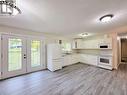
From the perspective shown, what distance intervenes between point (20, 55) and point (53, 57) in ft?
5.60

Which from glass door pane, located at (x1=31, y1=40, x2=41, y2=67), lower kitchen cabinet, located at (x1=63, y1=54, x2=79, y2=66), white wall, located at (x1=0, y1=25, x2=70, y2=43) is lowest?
lower kitchen cabinet, located at (x1=63, y1=54, x2=79, y2=66)

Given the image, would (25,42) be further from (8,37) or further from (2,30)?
(2,30)

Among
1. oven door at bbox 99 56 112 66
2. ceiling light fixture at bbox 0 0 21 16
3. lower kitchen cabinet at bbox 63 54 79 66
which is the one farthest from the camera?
lower kitchen cabinet at bbox 63 54 79 66

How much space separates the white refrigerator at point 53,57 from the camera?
4.98m

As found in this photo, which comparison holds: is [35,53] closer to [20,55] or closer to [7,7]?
[20,55]

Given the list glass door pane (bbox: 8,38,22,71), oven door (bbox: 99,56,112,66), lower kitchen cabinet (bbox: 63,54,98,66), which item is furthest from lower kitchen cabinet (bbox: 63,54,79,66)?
glass door pane (bbox: 8,38,22,71)

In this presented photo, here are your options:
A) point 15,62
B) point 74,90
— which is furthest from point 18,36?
point 74,90

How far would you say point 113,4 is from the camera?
255 cm

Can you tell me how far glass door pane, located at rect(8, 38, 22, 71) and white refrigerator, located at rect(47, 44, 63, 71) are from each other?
1570 mm

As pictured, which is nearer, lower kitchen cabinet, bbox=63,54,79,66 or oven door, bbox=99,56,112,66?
oven door, bbox=99,56,112,66

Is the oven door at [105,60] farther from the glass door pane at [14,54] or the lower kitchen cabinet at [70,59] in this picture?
the glass door pane at [14,54]

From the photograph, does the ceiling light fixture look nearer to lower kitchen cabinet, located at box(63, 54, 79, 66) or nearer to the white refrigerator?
the white refrigerator

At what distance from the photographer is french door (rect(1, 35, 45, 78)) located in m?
3.81

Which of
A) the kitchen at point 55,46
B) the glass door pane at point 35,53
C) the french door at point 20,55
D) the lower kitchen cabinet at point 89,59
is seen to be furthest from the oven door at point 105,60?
the glass door pane at point 35,53
